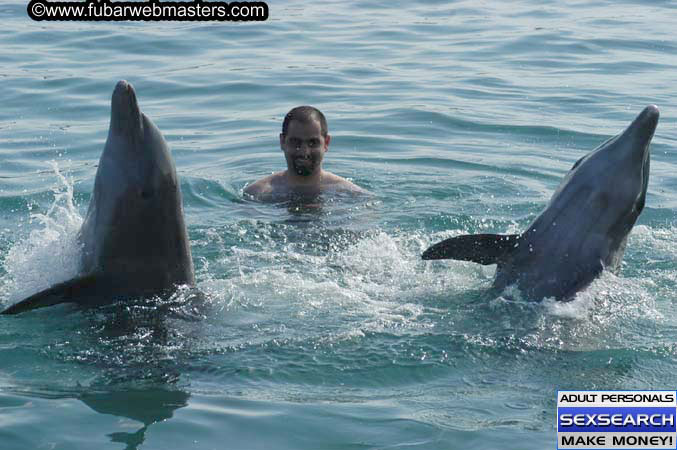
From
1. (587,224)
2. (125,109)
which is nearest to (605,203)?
(587,224)

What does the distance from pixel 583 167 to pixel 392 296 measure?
1.54 meters

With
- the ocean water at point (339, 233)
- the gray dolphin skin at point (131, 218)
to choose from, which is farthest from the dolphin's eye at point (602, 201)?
the gray dolphin skin at point (131, 218)

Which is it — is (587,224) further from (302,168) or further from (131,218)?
(302,168)

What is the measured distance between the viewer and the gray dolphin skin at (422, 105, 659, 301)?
7414 mm

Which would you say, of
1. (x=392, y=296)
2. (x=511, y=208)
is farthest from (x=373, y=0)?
(x=392, y=296)

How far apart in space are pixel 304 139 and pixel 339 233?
1.39 m

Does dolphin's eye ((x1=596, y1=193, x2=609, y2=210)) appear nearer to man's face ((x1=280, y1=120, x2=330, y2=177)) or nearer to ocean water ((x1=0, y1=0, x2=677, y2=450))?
ocean water ((x1=0, y1=0, x2=677, y2=450))

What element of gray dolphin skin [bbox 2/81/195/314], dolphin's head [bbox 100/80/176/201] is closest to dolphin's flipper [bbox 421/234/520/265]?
gray dolphin skin [bbox 2/81/195/314]

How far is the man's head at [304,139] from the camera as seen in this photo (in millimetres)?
10766

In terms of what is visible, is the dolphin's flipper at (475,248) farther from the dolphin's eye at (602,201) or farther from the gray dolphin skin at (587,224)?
the dolphin's eye at (602,201)

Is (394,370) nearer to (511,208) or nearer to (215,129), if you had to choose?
(511,208)

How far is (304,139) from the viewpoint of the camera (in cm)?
1084

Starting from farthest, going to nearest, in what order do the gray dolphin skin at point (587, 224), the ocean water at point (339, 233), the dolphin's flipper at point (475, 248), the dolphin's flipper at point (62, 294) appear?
the dolphin's flipper at point (475, 248)
the gray dolphin skin at point (587, 224)
the dolphin's flipper at point (62, 294)
the ocean water at point (339, 233)

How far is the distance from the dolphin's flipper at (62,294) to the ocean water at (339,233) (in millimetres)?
179
